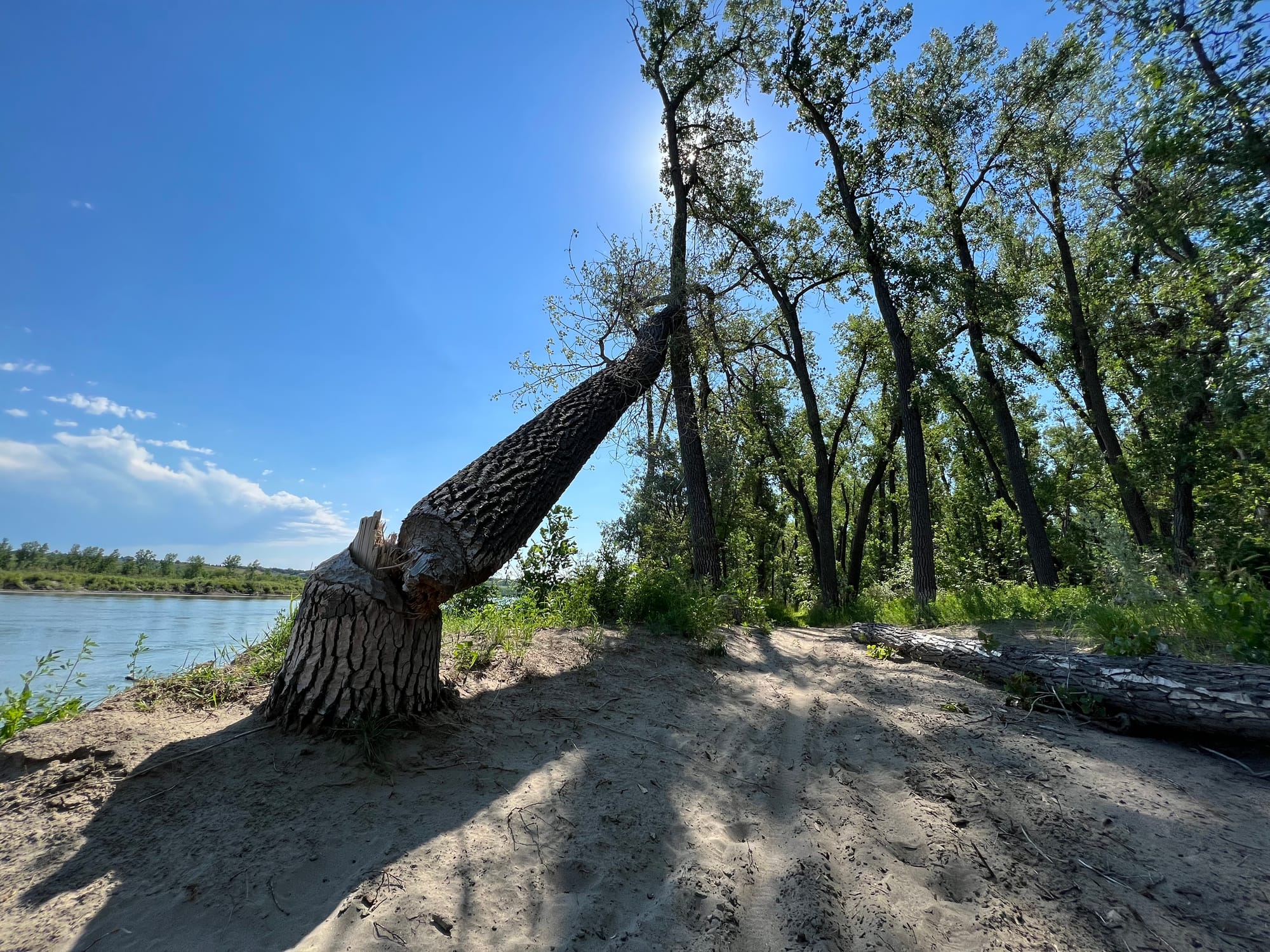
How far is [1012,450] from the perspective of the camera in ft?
37.8

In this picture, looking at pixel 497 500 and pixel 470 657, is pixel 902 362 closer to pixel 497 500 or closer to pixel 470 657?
pixel 497 500

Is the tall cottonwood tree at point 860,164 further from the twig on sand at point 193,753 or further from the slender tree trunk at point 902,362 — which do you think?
the twig on sand at point 193,753

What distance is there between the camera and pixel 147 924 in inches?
70.0

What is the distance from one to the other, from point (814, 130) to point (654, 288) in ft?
21.3

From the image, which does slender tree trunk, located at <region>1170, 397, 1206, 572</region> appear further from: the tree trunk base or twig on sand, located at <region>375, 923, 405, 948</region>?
twig on sand, located at <region>375, 923, 405, 948</region>

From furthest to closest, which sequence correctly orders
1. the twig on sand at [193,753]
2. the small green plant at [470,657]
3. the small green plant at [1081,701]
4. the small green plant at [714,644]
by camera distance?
the small green plant at [714,644], the small green plant at [470,657], the small green plant at [1081,701], the twig on sand at [193,753]

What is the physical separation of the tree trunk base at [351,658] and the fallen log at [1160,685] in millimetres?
4533

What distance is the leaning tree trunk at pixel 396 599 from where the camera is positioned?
2939 millimetres

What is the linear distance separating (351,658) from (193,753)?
76 centimetres

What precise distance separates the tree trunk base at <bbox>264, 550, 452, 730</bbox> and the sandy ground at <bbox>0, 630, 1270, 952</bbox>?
18cm

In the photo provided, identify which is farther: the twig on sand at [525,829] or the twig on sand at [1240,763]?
the twig on sand at [1240,763]

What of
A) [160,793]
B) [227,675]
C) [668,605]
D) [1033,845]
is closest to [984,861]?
[1033,845]

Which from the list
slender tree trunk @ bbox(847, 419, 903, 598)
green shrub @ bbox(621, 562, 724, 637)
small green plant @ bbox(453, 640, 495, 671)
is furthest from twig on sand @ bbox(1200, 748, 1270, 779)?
slender tree trunk @ bbox(847, 419, 903, 598)

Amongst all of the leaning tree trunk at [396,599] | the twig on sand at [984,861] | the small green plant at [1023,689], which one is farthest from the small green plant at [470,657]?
the small green plant at [1023,689]
